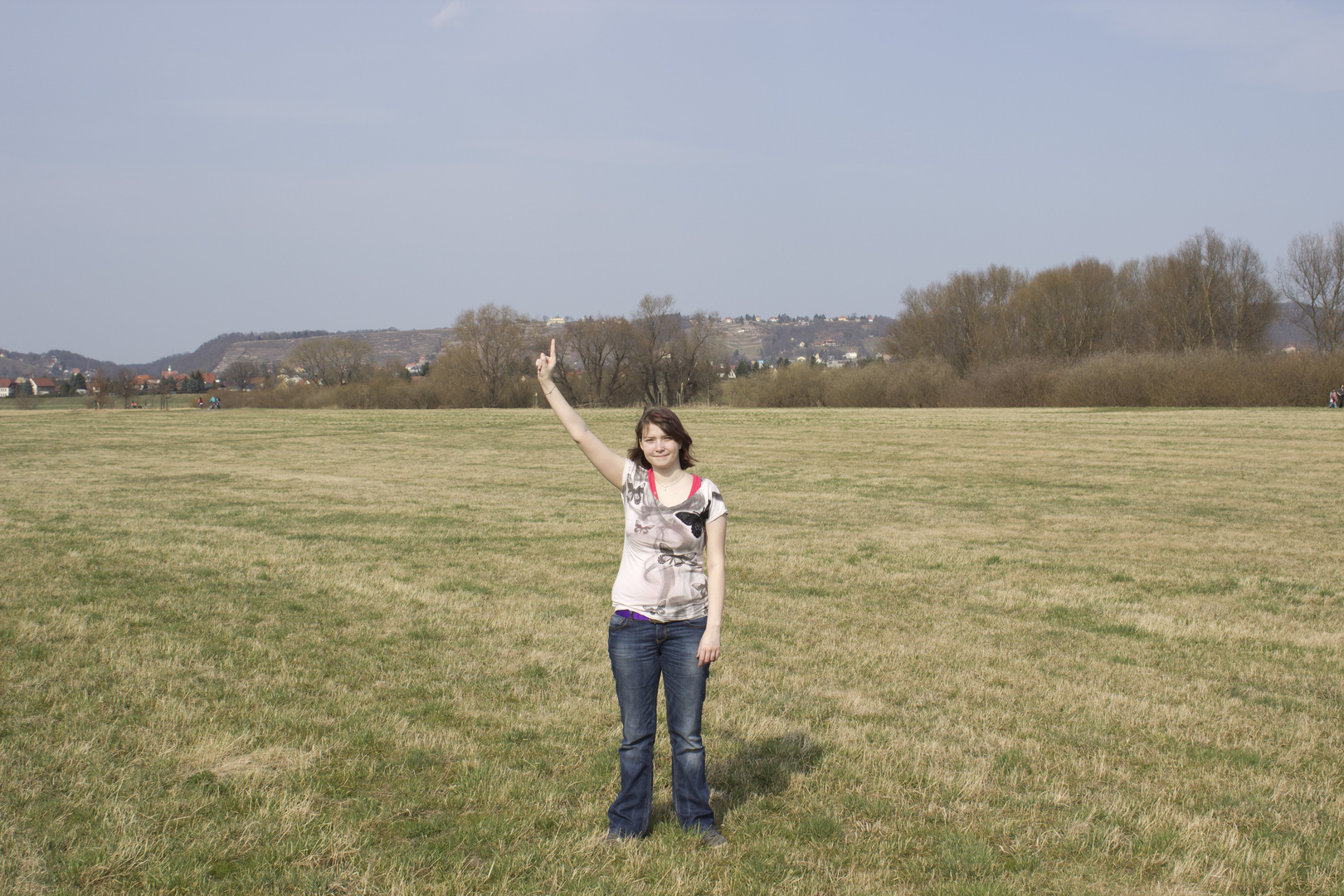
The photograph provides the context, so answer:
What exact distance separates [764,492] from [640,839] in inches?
664

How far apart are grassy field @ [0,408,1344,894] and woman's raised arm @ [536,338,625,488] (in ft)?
5.92

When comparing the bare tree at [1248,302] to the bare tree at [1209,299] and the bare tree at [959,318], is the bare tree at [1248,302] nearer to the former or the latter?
the bare tree at [1209,299]

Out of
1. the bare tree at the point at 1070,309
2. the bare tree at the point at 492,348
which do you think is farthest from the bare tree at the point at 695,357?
A: the bare tree at the point at 1070,309

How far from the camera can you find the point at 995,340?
273ft

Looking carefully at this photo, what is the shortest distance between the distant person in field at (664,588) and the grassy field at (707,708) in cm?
65

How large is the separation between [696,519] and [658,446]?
0.38m

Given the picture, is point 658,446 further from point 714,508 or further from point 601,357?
point 601,357

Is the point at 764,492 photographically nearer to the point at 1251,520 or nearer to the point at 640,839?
the point at 1251,520

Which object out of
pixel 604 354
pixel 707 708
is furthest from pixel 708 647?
pixel 604 354

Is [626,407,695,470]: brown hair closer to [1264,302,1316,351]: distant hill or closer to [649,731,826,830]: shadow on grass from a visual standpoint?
[649,731,826,830]: shadow on grass

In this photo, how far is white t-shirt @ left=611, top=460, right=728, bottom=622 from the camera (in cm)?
420

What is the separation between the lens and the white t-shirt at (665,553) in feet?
13.8

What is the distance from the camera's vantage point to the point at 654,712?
4363 millimetres

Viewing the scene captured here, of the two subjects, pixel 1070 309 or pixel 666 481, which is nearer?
pixel 666 481
